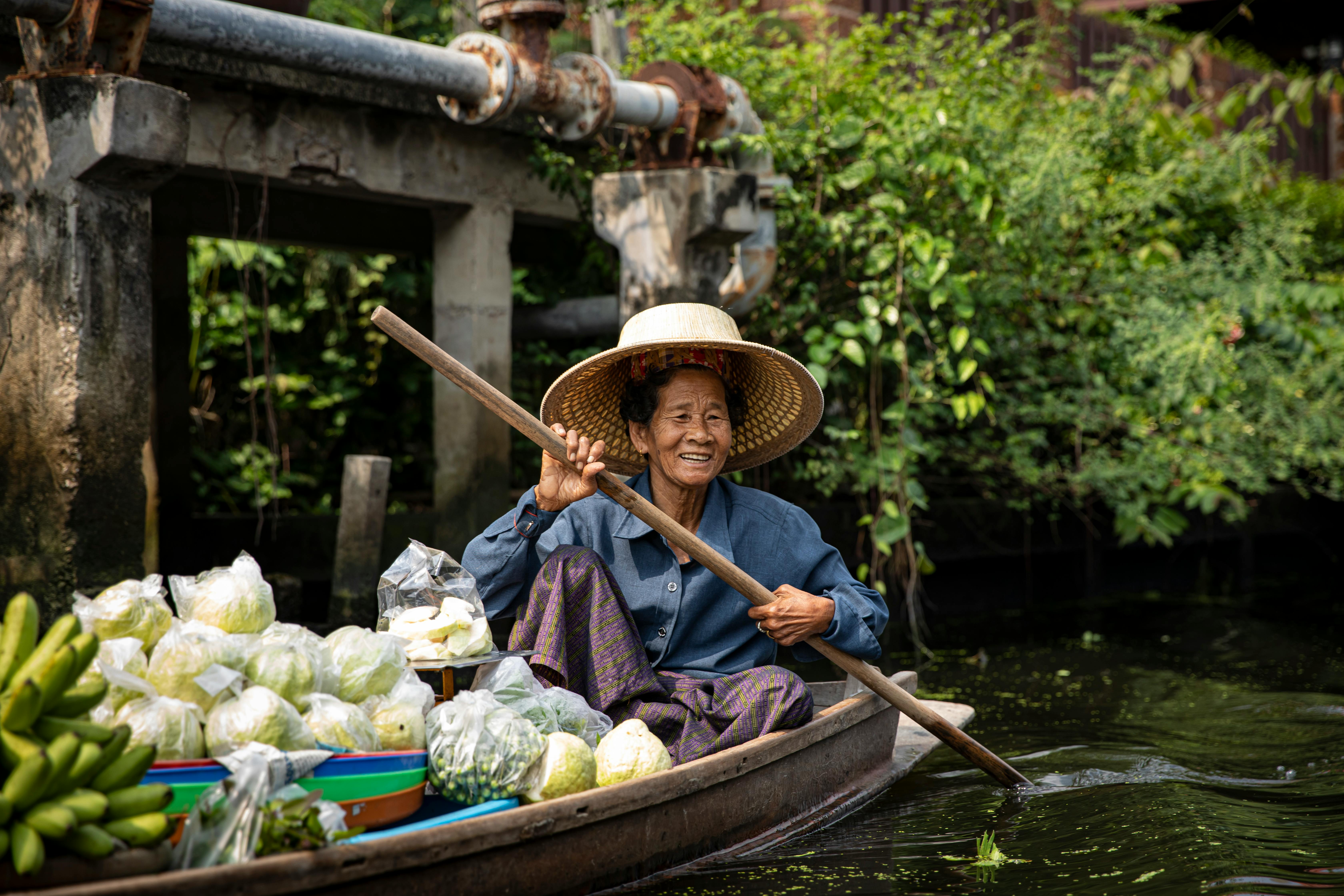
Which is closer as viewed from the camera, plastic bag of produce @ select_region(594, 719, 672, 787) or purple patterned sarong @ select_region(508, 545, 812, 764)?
plastic bag of produce @ select_region(594, 719, 672, 787)

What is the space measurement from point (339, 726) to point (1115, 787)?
259cm

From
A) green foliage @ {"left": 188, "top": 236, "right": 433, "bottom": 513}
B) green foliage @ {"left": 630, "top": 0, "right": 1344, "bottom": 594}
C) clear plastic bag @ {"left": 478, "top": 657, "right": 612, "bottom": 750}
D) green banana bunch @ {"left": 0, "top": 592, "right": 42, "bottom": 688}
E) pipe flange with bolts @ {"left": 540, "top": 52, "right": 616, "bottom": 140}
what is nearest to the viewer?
green banana bunch @ {"left": 0, "top": 592, "right": 42, "bottom": 688}

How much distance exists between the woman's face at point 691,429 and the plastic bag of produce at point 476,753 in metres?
0.97

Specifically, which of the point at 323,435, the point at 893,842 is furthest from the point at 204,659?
the point at 323,435

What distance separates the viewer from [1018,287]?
21.2 ft

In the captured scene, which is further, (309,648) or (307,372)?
(307,372)

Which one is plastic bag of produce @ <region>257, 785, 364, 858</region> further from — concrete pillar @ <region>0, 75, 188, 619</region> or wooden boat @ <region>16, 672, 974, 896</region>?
concrete pillar @ <region>0, 75, 188, 619</region>

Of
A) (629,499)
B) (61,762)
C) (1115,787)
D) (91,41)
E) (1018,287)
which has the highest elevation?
(91,41)

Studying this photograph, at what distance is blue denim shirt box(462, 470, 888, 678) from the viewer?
3213 mm

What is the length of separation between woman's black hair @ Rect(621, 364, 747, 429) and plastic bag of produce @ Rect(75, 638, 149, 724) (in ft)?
5.01

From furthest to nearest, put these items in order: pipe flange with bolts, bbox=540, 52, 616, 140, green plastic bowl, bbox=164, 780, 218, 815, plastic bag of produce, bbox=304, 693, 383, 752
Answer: pipe flange with bolts, bbox=540, 52, 616, 140, plastic bag of produce, bbox=304, 693, 383, 752, green plastic bowl, bbox=164, 780, 218, 815

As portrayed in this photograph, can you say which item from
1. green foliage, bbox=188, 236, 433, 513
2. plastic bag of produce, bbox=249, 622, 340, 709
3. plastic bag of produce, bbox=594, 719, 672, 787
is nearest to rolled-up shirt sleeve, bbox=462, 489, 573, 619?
plastic bag of produce, bbox=594, 719, 672, 787

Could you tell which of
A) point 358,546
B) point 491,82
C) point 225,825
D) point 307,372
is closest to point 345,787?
point 225,825

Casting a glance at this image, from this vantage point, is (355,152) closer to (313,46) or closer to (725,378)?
(313,46)
